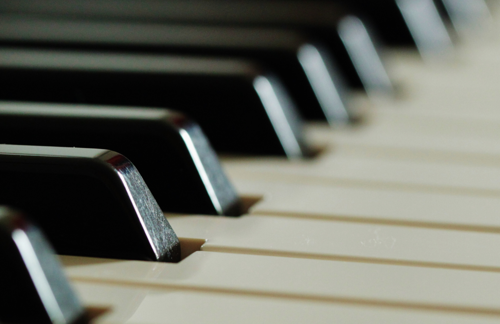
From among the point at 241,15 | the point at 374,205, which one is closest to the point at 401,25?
the point at 241,15

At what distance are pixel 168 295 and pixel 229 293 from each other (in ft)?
0.14

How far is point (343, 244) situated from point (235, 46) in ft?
1.81

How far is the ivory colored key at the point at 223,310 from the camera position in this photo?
0.48 meters

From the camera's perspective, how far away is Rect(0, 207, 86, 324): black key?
47 cm

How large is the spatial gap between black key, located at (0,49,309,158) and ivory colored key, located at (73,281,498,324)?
16.7 inches

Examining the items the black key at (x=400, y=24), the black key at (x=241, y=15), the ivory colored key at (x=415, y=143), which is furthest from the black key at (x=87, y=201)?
the black key at (x=400, y=24)

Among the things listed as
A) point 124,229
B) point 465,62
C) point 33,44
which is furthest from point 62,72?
point 465,62

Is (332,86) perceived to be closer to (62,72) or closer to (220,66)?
(220,66)

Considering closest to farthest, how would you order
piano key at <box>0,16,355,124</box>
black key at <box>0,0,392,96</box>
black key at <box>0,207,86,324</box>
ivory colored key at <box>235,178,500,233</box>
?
black key at <box>0,207,86,324</box> < ivory colored key at <box>235,178,500,233</box> < piano key at <box>0,16,355,124</box> < black key at <box>0,0,392,96</box>

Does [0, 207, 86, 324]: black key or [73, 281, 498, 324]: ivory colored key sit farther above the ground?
[0, 207, 86, 324]: black key

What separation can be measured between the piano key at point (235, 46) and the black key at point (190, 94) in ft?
0.47

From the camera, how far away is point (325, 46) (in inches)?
50.4

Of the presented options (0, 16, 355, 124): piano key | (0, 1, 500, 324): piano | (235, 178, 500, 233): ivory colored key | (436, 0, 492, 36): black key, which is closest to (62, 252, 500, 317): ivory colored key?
(0, 1, 500, 324): piano

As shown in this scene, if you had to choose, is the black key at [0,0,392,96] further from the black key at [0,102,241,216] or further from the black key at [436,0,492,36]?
the black key at [436,0,492,36]
